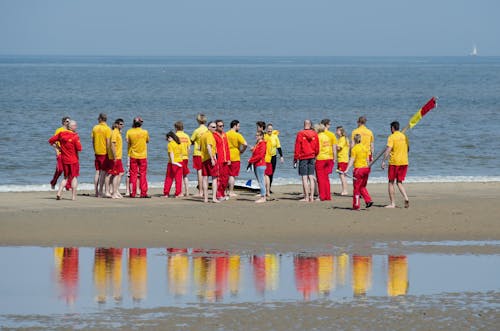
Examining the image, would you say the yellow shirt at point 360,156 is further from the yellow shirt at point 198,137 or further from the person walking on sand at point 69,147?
the person walking on sand at point 69,147

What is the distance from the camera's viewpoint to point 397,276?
43.0 ft

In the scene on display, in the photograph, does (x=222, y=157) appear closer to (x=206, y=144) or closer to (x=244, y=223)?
(x=206, y=144)

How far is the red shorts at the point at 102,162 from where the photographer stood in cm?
2062

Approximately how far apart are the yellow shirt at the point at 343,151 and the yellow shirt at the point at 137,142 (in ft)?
12.7

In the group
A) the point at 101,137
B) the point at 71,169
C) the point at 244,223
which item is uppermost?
the point at 101,137

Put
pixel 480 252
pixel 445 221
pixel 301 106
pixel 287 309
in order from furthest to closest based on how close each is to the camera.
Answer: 1. pixel 301 106
2. pixel 445 221
3. pixel 480 252
4. pixel 287 309

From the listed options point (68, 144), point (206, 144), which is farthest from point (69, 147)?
point (206, 144)

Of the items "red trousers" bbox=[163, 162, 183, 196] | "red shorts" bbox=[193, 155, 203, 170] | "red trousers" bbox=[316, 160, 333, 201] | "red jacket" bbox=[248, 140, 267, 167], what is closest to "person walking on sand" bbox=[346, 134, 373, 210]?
"red trousers" bbox=[316, 160, 333, 201]

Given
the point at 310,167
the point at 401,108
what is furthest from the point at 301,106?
the point at 310,167

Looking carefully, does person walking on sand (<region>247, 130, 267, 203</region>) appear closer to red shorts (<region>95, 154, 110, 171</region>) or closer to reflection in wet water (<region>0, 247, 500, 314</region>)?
red shorts (<region>95, 154, 110, 171</region>)

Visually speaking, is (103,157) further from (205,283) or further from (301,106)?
(301,106)

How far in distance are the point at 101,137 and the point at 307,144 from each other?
382 cm

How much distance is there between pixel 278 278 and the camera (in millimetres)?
12938

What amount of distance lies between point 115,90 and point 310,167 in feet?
261
